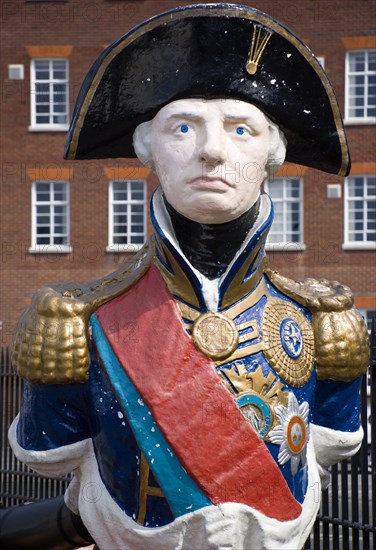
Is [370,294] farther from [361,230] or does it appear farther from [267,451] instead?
[267,451]

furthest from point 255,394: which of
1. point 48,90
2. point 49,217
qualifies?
point 48,90

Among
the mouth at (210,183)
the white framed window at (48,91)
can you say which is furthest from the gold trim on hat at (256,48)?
the white framed window at (48,91)

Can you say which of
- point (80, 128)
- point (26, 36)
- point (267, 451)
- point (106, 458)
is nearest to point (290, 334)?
point (267, 451)

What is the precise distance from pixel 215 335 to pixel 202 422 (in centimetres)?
25

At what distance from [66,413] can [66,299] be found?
0.33 metres

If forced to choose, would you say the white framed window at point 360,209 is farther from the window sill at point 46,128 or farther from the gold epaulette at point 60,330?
the gold epaulette at point 60,330

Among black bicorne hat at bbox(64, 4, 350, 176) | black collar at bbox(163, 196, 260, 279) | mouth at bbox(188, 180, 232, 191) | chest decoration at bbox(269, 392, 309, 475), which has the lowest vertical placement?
chest decoration at bbox(269, 392, 309, 475)

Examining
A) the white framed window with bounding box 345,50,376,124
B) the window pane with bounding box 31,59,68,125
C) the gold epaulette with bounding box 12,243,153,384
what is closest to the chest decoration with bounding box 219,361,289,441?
the gold epaulette with bounding box 12,243,153,384

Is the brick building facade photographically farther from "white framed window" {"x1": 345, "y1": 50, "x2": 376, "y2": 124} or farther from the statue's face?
the statue's face

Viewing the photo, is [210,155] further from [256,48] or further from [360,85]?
[360,85]

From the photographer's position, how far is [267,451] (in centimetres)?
271

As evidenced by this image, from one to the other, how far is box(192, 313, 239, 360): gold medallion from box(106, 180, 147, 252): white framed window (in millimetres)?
15499

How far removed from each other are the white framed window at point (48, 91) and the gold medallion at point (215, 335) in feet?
54.1

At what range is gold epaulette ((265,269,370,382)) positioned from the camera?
2.96 metres
